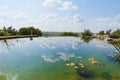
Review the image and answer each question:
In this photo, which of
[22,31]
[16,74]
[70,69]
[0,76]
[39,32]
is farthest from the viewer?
[39,32]

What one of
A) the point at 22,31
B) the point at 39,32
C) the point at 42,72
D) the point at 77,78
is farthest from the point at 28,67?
the point at 39,32

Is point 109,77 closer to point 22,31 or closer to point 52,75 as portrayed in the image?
point 52,75

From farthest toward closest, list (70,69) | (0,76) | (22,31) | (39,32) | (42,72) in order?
(39,32) < (22,31) < (70,69) < (42,72) < (0,76)

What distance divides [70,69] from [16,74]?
2.97m

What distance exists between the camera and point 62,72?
28.1ft

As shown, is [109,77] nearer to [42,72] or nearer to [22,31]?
[42,72]

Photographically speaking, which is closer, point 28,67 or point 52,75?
point 52,75

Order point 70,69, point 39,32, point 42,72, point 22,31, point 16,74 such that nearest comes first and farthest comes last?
point 16,74 → point 42,72 → point 70,69 → point 22,31 → point 39,32

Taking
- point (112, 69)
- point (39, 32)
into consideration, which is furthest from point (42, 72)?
point (39, 32)

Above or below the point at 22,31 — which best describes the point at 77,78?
below

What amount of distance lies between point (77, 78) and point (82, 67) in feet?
6.94

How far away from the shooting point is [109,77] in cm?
805

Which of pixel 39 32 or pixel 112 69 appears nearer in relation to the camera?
pixel 112 69

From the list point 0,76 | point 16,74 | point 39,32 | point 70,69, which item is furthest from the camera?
point 39,32
